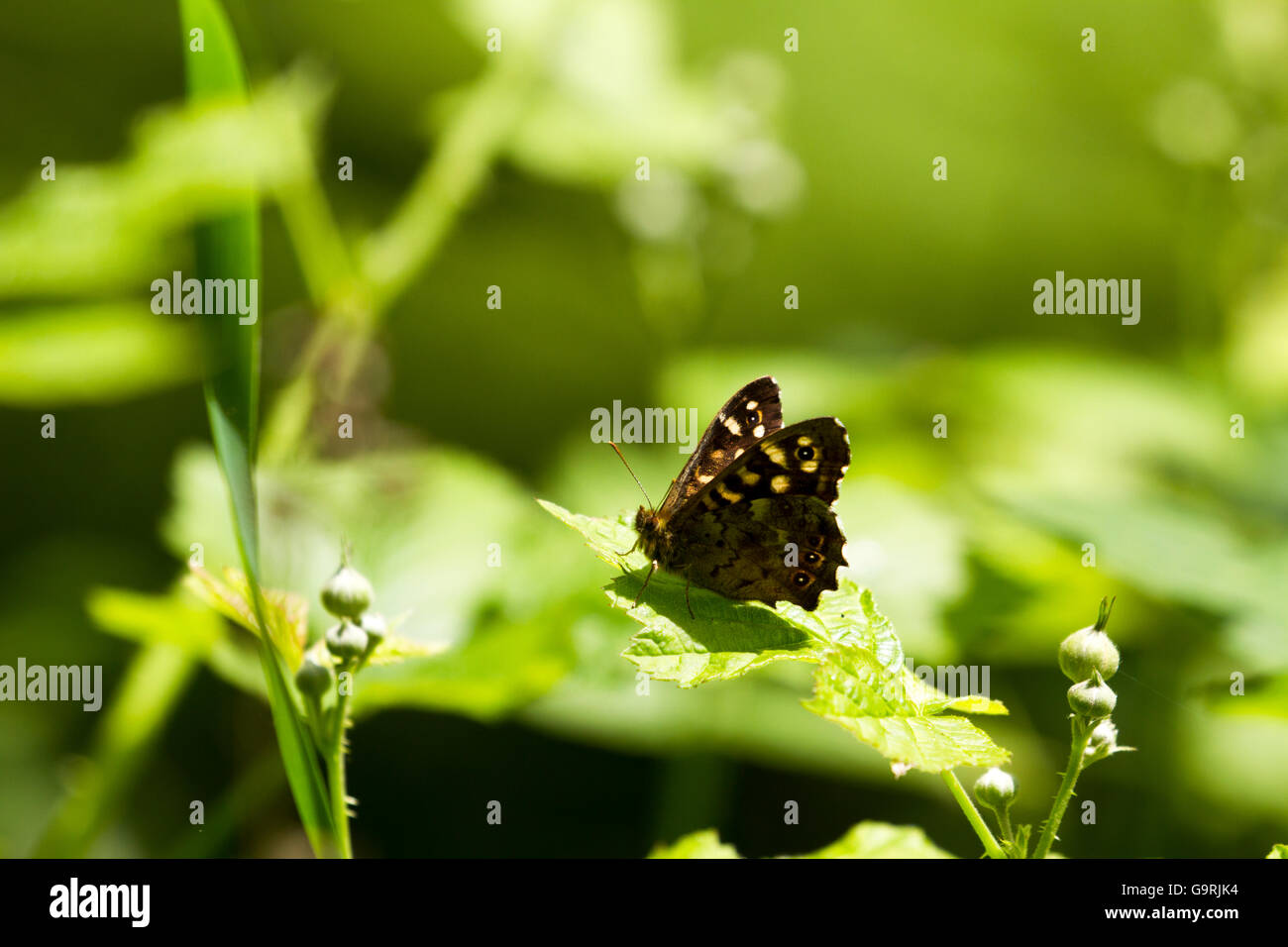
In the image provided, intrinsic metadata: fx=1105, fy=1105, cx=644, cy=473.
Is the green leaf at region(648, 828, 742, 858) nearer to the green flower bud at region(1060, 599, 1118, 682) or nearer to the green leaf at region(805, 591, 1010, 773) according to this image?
the green leaf at region(805, 591, 1010, 773)

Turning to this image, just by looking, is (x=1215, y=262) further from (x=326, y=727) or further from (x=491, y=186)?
(x=326, y=727)

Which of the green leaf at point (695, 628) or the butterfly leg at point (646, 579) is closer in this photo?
the green leaf at point (695, 628)

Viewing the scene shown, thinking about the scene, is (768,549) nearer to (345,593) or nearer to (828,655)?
(828,655)

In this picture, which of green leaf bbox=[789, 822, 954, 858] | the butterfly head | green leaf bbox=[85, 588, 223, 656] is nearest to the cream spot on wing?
the butterfly head

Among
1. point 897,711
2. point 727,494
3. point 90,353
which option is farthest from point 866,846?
point 90,353

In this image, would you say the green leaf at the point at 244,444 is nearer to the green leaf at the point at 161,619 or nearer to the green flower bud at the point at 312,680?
the green flower bud at the point at 312,680

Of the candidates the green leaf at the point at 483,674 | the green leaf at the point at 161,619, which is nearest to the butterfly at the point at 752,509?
the green leaf at the point at 483,674
